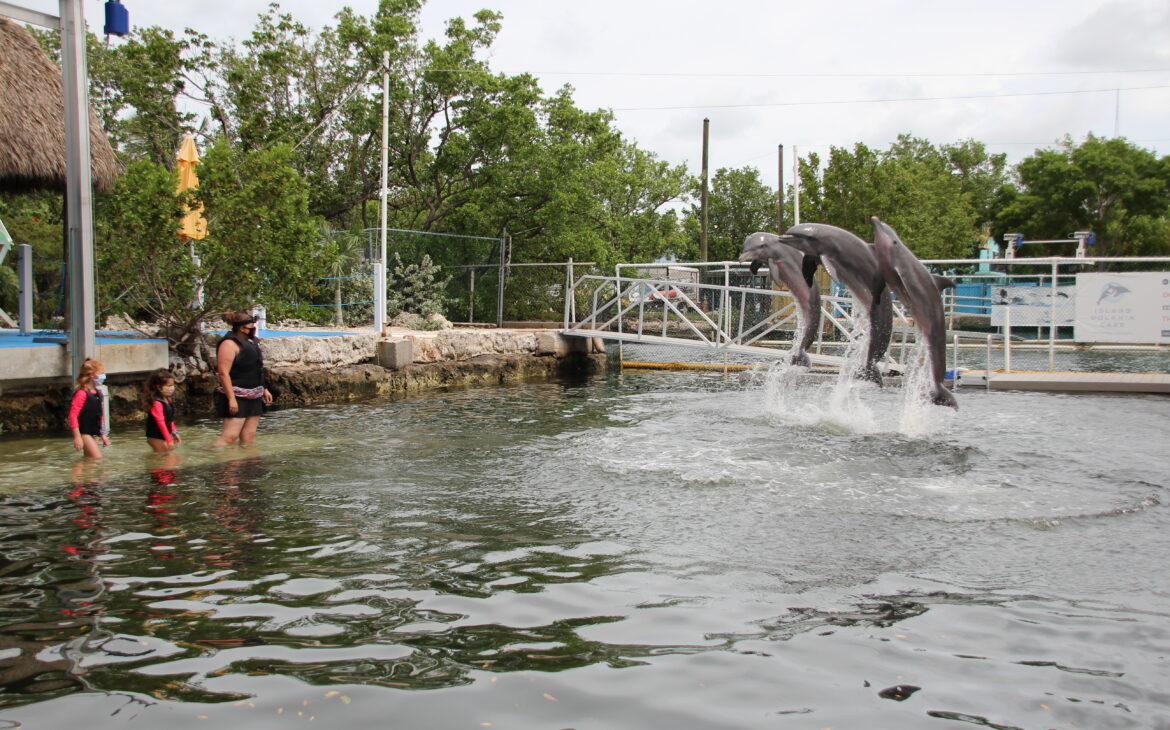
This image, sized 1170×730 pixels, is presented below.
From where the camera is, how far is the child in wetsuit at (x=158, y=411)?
873cm

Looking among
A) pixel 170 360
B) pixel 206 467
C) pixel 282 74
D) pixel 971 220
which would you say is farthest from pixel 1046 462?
pixel 971 220

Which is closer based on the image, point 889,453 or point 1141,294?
point 889,453

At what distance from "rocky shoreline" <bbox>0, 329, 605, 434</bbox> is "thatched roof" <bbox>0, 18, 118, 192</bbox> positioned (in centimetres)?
297

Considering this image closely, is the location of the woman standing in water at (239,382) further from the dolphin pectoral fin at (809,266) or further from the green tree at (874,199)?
the green tree at (874,199)

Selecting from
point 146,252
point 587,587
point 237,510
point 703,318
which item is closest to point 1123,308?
point 703,318

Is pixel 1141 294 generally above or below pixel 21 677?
above

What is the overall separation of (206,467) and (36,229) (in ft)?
50.7

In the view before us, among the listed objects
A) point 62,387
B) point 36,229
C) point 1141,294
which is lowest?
point 62,387

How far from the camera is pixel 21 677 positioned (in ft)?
11.6

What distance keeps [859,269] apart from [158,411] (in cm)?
821

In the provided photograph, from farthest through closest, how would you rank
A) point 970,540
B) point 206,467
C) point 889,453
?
point 889,453
point 206,467
point 970,540

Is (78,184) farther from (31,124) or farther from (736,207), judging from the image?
(736,207)

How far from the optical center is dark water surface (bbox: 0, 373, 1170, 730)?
3.46 metres

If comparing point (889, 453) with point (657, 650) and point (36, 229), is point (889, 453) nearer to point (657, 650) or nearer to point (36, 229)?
point (657, 650)
